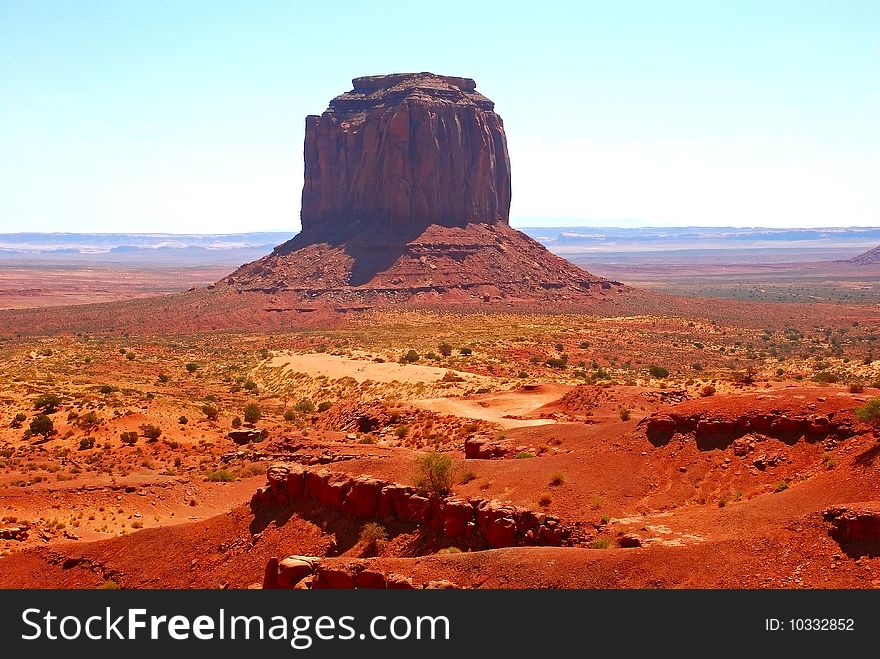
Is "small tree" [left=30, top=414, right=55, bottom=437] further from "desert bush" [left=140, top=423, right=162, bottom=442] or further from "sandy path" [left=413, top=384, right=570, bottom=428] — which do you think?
"sandy path" [left=413, top=384, right=570, bottom=428]

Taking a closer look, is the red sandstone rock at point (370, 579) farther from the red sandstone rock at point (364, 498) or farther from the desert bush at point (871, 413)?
the desert bush at point (871, 413)

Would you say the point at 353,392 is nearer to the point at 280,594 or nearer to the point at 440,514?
the point at 440,514

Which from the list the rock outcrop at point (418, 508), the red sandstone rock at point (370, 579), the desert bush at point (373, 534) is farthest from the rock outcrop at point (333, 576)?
the rock outcrop at point (418, 508)

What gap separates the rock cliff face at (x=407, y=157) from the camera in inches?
4195

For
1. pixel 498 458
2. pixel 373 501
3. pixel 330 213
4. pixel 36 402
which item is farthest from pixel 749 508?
pixel 330 213

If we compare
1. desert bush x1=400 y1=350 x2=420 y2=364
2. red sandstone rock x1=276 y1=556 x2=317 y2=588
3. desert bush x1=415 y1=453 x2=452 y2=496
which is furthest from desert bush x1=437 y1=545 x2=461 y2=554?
desert bush x1=400 y1=350 x2=420 y2=364

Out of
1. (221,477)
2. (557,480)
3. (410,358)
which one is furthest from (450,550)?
(410,358)

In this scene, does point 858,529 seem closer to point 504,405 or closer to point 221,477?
point 221,477

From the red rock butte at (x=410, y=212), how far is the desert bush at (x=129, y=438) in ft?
198

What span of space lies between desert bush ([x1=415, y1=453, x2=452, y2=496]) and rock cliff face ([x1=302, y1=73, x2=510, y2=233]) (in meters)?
87.0

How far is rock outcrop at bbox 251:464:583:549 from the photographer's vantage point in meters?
17.4

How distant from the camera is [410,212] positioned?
107 m

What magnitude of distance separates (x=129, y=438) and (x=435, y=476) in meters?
19.3

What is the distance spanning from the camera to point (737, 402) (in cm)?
2183
